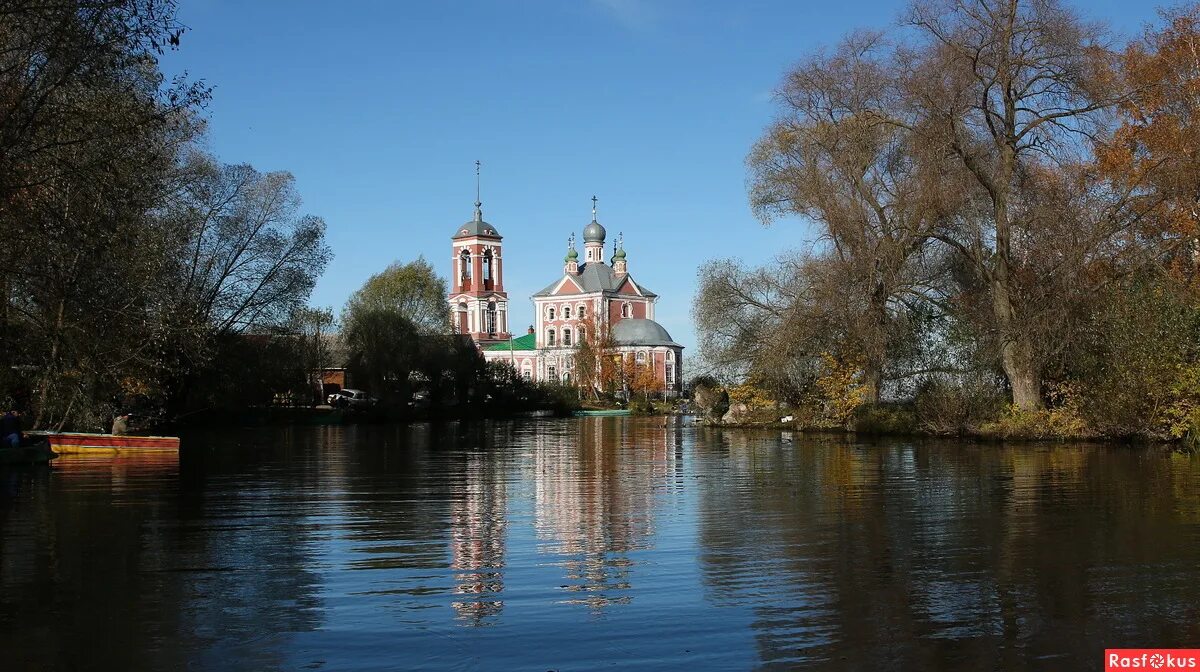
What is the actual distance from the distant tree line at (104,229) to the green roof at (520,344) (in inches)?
2805

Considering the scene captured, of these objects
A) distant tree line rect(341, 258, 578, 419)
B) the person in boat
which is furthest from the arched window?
the person in boat

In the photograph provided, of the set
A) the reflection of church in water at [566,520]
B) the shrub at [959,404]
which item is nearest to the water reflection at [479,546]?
the reflection of church in water at [566,520]

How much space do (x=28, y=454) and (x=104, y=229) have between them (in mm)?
10169

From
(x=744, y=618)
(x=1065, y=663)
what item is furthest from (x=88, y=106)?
(x=1065, y=663)

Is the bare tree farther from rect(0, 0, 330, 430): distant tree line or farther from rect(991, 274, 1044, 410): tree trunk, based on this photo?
rect(0, 0, 330, 430): distant tree line

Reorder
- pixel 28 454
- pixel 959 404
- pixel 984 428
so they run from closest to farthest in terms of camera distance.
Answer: pixel 28 454
pixel 984 428
pixel 959 404

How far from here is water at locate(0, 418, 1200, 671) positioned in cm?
859

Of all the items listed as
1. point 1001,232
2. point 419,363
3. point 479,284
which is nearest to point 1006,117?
point 1001,232

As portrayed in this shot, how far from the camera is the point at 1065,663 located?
8078mm

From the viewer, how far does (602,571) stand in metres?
11.8

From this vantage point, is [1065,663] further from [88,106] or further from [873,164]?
[873,164]

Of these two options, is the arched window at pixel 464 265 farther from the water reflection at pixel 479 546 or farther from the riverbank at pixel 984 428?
the water reflection at pixel 479 546

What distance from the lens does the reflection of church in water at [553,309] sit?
115m

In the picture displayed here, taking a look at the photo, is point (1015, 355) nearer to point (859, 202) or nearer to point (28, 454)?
point (859, 202)
